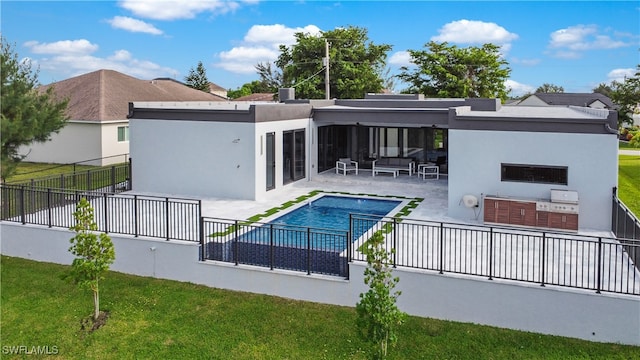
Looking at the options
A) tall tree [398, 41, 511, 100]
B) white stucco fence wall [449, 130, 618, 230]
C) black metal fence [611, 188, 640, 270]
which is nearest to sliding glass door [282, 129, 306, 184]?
white stucco fence wall [449, 130, 618, 230]

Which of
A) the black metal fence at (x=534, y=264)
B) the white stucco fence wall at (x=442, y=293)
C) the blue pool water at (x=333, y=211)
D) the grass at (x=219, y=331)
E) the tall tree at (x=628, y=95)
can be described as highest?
the tall tree at (x=628, y=95)

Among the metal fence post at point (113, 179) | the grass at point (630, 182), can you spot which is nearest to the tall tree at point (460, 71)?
the grass at point (630, 182)

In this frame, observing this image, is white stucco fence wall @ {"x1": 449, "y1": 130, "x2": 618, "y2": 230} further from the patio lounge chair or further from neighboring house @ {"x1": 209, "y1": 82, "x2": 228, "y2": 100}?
neighboring house @ {"x1": 209, "y1": 82, "x2": 228, "y2": 100}

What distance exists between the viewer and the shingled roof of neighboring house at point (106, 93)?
106 feet

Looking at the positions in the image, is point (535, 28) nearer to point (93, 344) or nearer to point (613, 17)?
point (613, 17)

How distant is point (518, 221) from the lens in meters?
14.8

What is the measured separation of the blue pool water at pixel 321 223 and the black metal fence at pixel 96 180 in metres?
7.06

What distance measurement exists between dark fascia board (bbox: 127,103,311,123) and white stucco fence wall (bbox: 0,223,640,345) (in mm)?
6191

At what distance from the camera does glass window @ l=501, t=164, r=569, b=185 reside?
14.8 meters

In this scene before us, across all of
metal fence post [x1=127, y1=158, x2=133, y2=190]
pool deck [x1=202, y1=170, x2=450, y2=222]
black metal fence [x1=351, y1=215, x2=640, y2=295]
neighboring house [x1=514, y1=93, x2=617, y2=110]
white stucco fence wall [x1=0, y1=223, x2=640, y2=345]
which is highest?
neighboring house [x1=514, y1=93, x2=617, y2=110]

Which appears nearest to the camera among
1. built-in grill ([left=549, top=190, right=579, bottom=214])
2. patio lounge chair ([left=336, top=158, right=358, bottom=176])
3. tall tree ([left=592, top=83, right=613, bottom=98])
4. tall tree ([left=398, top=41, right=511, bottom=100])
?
built-in grill ([left=549, top=190, right=579, bottom=214])

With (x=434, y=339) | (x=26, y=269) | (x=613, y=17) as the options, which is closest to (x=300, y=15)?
(x=613, y=17)

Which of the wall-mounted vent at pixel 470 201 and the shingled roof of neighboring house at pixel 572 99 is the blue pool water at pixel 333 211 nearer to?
the wall-mounted vent at pixel 470 201

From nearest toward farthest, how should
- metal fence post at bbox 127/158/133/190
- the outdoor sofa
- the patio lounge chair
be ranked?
metal fence post at bbox 127/158/133/190
the outdoor sofa
the patio lounge chair
